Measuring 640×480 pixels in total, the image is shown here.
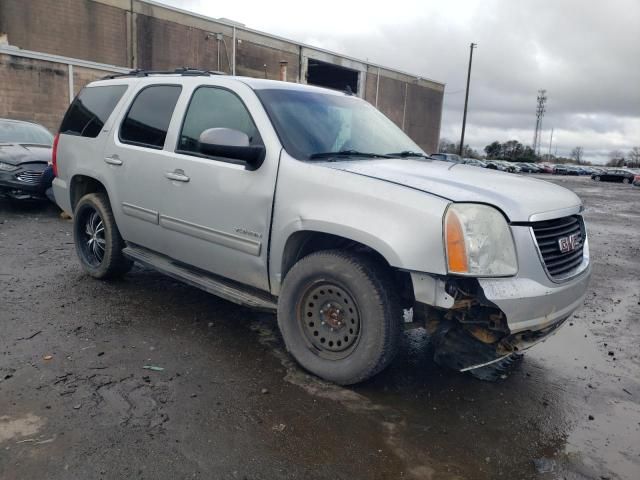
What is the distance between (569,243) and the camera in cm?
313

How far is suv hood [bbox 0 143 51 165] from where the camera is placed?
29.1ft

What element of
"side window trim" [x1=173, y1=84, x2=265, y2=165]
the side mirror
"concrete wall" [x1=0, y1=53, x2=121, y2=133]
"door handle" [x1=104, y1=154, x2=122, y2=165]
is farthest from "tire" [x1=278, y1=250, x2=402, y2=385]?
"concrete wall" [x1=0, y1=53, x2=121, y2=133]

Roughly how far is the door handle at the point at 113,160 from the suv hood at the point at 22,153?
535 cm

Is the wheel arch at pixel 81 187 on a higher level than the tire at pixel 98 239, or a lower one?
higher

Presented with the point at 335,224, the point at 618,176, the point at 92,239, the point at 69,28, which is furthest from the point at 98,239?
the point at 618,176

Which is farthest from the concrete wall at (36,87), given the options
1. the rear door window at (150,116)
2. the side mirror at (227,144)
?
the side mirror at (227,144)

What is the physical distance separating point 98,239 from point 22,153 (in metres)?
5.28

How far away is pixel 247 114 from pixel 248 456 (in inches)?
91.1

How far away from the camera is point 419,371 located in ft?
11.6

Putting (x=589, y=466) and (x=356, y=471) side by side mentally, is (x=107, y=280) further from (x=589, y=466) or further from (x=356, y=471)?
(x=589, y=466)

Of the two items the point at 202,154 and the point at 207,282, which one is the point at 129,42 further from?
the point at 207,282

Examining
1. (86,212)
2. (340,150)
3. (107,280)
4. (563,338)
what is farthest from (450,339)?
(86,212)

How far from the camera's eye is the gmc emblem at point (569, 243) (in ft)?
9.96

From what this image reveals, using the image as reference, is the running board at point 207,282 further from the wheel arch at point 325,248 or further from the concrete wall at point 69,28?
the concrete wall at point 69,28
